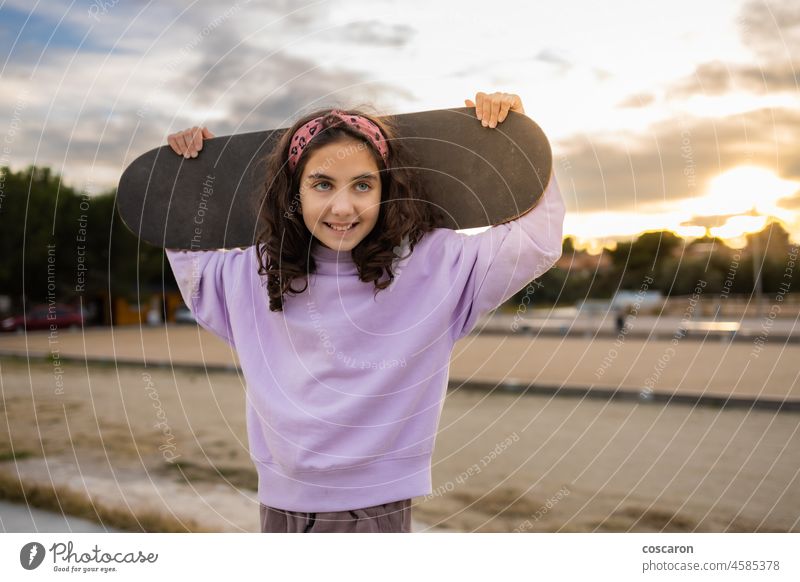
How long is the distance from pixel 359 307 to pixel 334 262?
0.12 metres

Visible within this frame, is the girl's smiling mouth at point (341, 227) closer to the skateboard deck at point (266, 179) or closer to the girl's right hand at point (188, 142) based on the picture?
the skateboard deck at point (266, 179)

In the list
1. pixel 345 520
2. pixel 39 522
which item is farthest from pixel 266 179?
pixel 39 522

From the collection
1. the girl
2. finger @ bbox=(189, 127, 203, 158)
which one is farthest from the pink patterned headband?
finger @ bbox=(189, 127, 203, 158)

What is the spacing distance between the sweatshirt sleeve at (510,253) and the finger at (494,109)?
0.19 metres

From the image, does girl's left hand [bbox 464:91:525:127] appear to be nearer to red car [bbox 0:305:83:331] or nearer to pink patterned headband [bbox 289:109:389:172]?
pink patterned headband [bbox 289:109:389:172]

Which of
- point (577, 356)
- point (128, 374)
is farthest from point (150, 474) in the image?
point (577, 356)

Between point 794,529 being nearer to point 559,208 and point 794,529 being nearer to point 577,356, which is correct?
point 559,208

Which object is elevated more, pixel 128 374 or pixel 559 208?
pixel 128 374

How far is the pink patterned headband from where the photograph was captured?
1646 mm

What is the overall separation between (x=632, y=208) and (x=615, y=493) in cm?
226

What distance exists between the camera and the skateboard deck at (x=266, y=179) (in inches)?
65.8

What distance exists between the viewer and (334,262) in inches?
66.1

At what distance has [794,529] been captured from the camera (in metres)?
3.81
